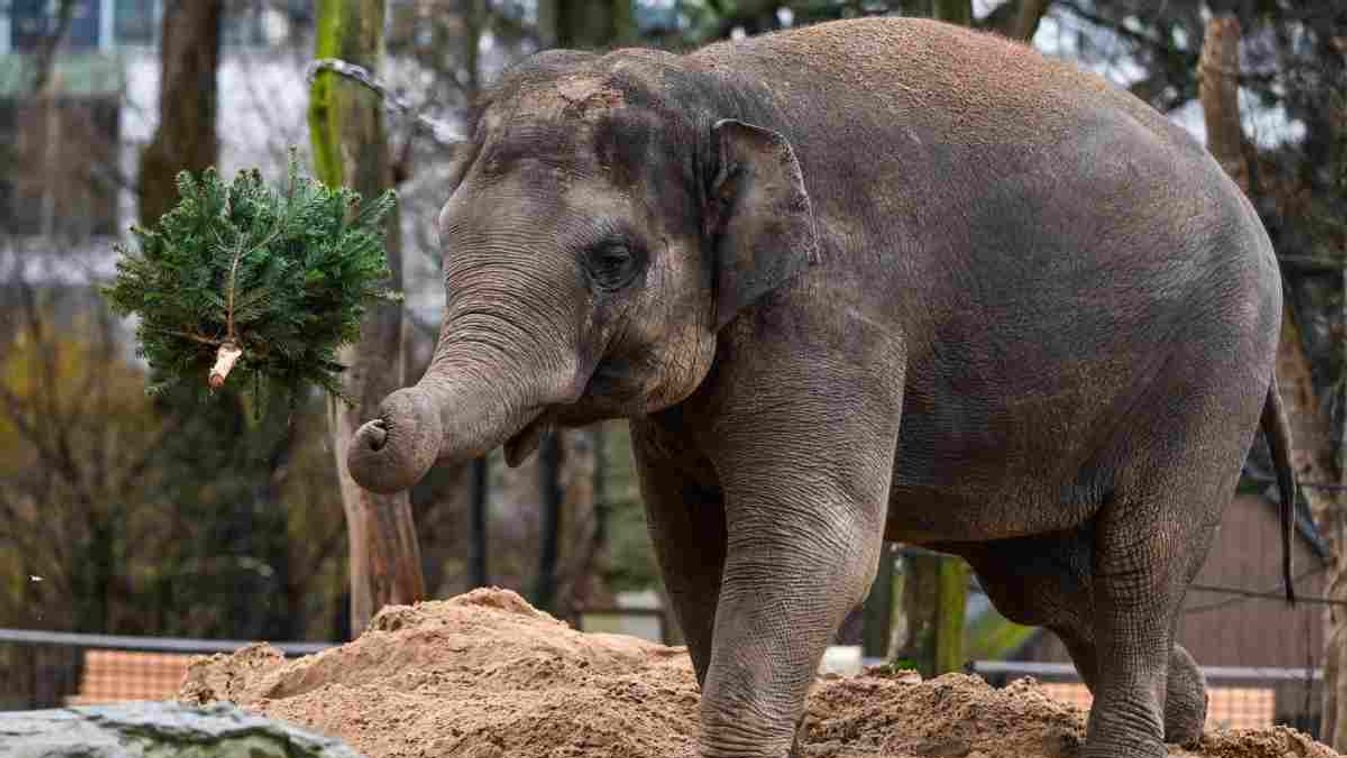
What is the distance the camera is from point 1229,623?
16953 millimetres

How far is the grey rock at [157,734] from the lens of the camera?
4.84 m

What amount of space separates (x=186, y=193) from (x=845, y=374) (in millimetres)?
1934

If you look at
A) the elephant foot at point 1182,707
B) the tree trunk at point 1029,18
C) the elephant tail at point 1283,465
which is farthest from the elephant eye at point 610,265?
the tree trunk at point 1029,18

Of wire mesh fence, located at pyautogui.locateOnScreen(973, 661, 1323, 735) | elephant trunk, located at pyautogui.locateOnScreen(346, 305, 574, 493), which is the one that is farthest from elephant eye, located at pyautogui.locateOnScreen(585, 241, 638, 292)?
wire mesh fence, located at pyautogui.locateOnScreen(973, 661, 1323, 735)

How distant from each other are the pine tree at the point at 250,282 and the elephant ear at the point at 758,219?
1.12m

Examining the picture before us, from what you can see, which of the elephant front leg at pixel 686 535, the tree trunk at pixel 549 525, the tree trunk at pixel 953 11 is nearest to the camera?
the elephant front leg at pixel 686 535

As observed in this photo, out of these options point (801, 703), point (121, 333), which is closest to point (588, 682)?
point (801, 703)

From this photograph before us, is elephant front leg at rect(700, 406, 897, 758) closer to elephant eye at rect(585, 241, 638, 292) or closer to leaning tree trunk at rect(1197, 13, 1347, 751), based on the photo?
elephant eye at rect(585, 241, 638, 292)

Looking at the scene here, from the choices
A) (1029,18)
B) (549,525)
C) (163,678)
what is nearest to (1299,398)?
(1029,18)

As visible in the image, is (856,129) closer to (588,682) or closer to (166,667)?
(588,682)

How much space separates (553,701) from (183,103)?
14192 millimetres

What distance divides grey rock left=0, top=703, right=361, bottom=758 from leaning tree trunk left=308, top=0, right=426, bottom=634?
547 cm

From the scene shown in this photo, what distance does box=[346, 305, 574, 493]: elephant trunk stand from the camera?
213 inches

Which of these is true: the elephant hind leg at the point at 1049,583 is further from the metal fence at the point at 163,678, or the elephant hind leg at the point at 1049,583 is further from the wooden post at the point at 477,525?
the wooden post at the point at 477,525
